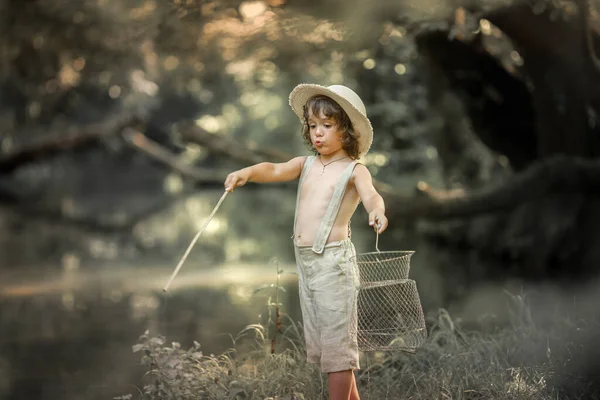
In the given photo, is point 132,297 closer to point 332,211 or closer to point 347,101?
point 332,211

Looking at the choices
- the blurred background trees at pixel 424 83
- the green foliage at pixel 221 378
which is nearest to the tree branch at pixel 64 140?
the blurred background trees at pixel 424 83

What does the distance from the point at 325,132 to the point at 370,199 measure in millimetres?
431

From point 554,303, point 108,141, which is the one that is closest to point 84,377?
point 554,303

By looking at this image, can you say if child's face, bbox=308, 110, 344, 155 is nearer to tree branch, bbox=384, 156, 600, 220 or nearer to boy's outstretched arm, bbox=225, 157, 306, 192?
boy's outstretched arm, bbox=225, 157, 306, 192

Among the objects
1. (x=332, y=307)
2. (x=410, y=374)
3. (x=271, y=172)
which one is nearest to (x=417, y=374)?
(x=410, y=374)

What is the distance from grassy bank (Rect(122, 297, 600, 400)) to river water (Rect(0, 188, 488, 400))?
1.69 ft

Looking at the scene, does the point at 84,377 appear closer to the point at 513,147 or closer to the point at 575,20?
the point at 575,20

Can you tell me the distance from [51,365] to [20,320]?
1831 millimetres

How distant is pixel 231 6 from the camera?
8609mm

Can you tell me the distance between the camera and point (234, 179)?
4.20m

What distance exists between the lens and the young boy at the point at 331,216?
4.12m

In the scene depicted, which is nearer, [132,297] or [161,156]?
[132,297]

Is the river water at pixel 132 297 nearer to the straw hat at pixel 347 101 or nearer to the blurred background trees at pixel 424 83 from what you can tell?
the blurred background trees at pixel 424 83

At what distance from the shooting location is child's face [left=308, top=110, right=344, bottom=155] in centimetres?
428
